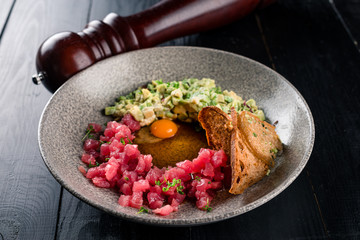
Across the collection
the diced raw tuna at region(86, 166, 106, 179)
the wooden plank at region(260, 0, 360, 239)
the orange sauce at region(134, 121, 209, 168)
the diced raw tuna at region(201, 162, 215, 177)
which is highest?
the diced raw tuna at region(86, 166, 106, 179)

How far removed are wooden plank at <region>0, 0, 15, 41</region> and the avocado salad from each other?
5.62 feet

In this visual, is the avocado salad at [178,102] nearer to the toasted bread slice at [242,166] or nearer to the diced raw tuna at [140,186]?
the toasted bread slice at [242,166]

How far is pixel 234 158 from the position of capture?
2.26 meters

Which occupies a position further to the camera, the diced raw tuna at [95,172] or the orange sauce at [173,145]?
the orange sauce at [173,145]

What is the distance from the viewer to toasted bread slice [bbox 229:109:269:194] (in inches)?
87.4

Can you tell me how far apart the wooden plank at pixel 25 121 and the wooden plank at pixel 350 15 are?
99.2 inches

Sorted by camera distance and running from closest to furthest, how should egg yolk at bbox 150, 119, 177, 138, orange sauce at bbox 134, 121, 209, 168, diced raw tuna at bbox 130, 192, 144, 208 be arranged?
1. diced raw tuna at bbox 130, 192, 144, 208
2. orange sauce at bbox 134, 121, 209, 168
3. egg yolk at bbox 150, 119, 177, 138

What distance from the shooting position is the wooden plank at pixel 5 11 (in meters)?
3.92

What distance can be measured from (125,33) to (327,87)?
65.4 inches

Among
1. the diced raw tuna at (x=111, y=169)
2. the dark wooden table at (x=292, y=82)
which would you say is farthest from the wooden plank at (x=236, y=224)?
the diced raw tuna at (x=111, y=169)

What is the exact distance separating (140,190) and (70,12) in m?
2.56

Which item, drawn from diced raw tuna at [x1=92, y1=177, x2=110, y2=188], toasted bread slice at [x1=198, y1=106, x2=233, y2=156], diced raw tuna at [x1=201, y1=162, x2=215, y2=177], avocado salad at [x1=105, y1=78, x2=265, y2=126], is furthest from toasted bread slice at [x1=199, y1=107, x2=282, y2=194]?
A: diced raw tuna at [x1=92, y1=177, x2=110, y2=188]

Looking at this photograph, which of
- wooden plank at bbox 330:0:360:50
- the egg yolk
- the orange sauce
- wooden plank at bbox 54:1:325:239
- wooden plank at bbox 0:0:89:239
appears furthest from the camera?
wooden plank at bbox 330:0:360:50

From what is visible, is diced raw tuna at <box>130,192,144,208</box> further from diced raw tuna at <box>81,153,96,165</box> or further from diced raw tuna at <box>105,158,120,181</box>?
diced raw tuna at <box>81,153,96,165</box>
